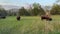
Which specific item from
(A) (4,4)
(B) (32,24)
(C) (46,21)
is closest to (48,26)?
(C) (46,21)

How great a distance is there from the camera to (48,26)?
2379 millimetres

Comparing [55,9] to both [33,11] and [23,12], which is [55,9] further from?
[23,12]

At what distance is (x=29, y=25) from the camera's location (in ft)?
7.82

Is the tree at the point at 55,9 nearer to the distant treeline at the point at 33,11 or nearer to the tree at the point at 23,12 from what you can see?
the distant treeline at the point at 33,11

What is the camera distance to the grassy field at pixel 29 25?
236cm

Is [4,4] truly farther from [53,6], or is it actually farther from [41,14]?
[53,6]

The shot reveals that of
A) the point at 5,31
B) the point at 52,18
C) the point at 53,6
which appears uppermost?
the point at 53,6

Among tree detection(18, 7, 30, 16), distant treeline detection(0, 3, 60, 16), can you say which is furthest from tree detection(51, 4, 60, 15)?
tree detection(18, 7, 30, 16)

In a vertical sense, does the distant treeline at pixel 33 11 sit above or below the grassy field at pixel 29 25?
above

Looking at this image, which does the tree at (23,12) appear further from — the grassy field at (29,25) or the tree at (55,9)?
the tree at (55,9)

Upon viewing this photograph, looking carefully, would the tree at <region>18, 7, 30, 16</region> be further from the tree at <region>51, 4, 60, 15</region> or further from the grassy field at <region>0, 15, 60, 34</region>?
the tree at <region>51, 4, 60, 15</region>

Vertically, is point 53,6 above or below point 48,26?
above

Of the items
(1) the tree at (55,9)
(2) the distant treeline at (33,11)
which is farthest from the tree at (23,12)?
(1) the tree at (55,9)

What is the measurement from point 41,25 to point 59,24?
10.1 inches
